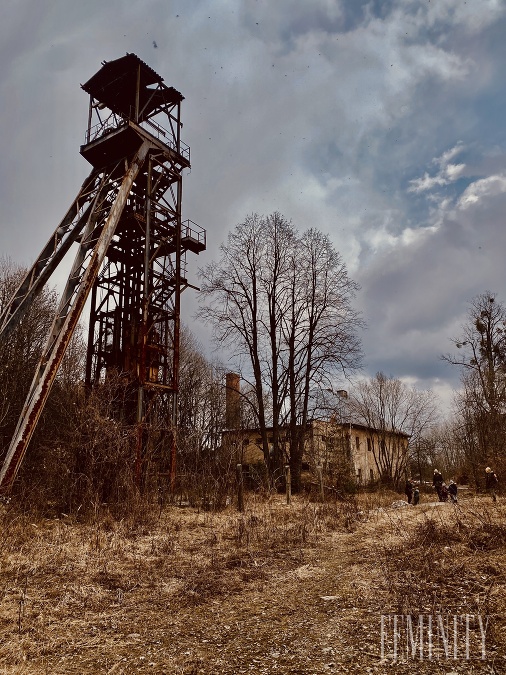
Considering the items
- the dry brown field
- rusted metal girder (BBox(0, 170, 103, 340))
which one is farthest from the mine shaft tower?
the dry brown field

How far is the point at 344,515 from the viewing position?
12.8 m

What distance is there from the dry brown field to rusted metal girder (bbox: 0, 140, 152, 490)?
73.8 inches

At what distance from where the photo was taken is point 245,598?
6.01 meters

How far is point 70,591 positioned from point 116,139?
17.5 m

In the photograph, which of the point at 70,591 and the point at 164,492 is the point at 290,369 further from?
the point at 70,591

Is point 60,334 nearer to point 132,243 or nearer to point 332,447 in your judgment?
point 132,243

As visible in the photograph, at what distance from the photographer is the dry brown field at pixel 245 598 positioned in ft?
13.8

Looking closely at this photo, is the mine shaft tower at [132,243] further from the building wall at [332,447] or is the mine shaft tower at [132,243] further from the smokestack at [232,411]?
the smokestack at [232,411]

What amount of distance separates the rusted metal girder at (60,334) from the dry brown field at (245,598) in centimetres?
188

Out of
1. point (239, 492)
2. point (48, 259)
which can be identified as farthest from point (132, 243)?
point (239, 492)

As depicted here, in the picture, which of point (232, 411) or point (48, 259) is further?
point (232, 411)

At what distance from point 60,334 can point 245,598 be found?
9.67m

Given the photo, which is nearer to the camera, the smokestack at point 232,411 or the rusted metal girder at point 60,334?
the rusted metal girder at point 60,334

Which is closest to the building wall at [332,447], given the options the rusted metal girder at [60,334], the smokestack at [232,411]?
the smokestack at [232,411]
